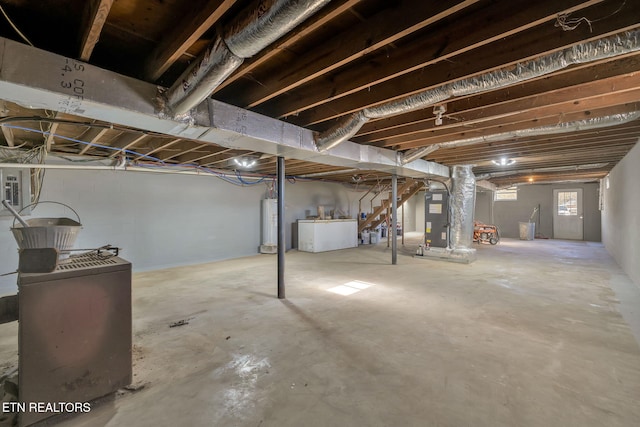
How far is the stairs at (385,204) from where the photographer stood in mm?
7783

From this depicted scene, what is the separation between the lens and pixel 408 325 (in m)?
2.69

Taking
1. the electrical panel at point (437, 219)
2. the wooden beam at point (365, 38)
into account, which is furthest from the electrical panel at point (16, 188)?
the electrical panel at point (437, 219)

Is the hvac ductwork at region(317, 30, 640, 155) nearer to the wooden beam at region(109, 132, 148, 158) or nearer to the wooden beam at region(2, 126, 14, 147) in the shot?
the wooden beam at region(109, 132, 148, 158)

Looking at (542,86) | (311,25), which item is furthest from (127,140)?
(542,86)

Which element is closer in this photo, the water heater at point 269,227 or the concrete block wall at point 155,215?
the concrete block wall at point 155,215

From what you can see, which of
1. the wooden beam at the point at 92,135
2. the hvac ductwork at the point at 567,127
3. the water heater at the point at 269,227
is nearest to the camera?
the hvac ductwork at the point at 567,127

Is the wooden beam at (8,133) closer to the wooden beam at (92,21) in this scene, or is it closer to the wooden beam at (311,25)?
the wooden beam at (92,21)

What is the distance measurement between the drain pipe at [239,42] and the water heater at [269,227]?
4.96m

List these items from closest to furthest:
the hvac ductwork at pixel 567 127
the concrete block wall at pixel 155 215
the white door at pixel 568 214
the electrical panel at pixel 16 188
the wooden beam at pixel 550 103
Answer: the wooden beam at pixel 550 103 → the hvac ductwork at pixel 567 127 → the electrical panel at pixel 16 188 → the concrete block wall at pixel 155 215 → the white door at pixel 568 214

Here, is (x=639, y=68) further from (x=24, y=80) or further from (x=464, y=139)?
(x=24, y=80)

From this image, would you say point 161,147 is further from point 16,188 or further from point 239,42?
point 239,42

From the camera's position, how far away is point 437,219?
6.35 meters

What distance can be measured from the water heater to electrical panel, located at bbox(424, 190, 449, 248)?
3.54m

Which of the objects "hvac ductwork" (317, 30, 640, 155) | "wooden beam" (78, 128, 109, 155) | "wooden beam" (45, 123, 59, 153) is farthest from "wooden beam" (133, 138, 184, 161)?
"hvac ductwork" (317, 30, 640, 155)
